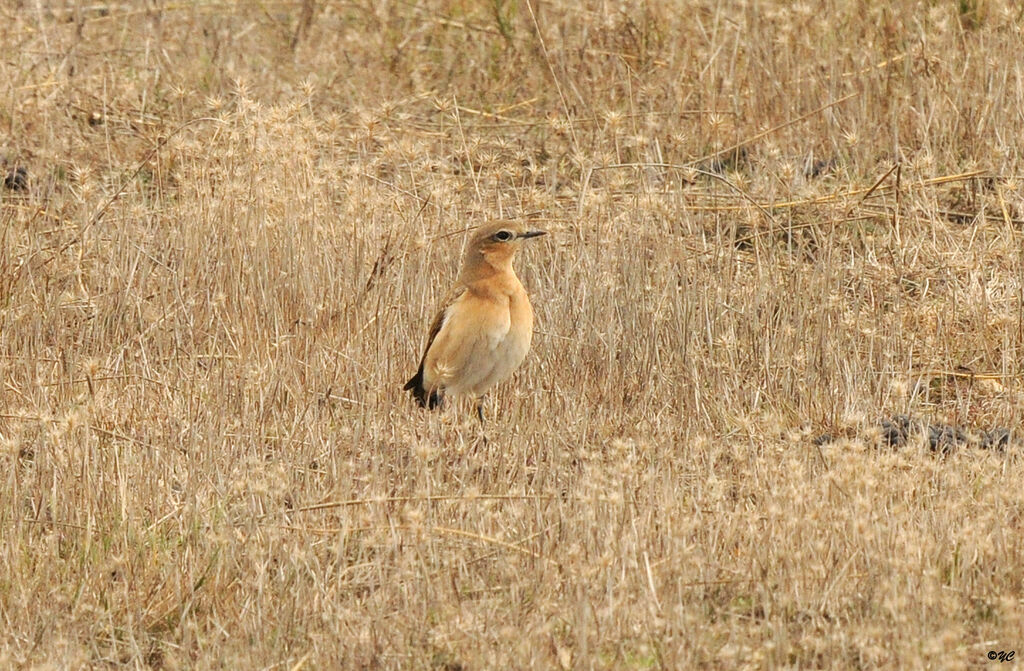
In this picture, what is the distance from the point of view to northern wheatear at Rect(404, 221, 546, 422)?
6.49 m

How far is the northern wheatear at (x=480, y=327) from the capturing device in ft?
21.3

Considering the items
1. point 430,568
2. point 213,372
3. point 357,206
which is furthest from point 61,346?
point 430,568

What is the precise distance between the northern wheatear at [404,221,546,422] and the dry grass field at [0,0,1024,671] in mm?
179

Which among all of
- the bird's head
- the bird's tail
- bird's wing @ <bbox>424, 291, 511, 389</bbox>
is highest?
the bird's head

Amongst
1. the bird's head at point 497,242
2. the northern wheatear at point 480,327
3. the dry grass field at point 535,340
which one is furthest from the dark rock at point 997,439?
the bird's head at point 497,242

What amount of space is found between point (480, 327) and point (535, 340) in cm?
90

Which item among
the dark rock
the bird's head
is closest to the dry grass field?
the dark rock

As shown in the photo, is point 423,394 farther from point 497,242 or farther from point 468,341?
point 497,242

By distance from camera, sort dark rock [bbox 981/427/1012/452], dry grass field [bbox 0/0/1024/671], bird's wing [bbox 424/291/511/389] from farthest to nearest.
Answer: bird's wing [bbox 424/291/511/389], dark rock [bbox 981/427/1012/452], dry grass field [bbox 0/0/1024/671]

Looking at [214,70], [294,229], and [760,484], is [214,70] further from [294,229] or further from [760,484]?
[760,484]

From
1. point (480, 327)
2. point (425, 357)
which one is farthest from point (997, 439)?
point (425, 357)

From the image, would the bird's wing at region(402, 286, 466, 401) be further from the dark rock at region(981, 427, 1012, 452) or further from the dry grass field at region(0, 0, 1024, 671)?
the dark rock at region(981, 427, 1012, 452)

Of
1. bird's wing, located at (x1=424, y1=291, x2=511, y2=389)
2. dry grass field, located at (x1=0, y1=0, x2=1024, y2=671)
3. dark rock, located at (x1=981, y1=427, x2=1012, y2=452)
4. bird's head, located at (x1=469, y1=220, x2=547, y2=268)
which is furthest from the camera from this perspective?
bird's head, located at (x1=469, y1=220, x2=547, y2=268)

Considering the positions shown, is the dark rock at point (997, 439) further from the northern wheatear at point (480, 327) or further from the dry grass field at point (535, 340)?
the northern wheatear at point (480, 327)
